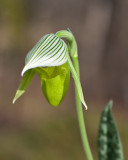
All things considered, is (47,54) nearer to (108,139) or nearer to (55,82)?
(55,82)

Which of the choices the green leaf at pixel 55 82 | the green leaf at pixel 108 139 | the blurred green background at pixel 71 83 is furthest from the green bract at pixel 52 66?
the blurred green background at pixel 71 83

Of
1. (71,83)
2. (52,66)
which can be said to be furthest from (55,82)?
(71,83)

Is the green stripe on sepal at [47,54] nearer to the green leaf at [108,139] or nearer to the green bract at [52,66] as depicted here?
the green bract at [52,66]

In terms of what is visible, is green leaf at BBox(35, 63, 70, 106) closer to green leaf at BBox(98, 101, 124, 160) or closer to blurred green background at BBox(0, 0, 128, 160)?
green leaf at BBox(98, 101, 124, 160)

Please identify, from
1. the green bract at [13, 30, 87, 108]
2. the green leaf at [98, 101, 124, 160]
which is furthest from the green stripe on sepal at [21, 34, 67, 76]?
the green leaf at [98, 101, 124, 160]

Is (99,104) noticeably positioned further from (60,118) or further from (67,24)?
(67,24)

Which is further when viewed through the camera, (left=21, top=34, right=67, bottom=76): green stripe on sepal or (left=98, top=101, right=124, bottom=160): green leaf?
(left=98, top=101, right=124, bottom=160): green leaf

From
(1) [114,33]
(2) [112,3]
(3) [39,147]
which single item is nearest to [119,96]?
(1) [114,33]
